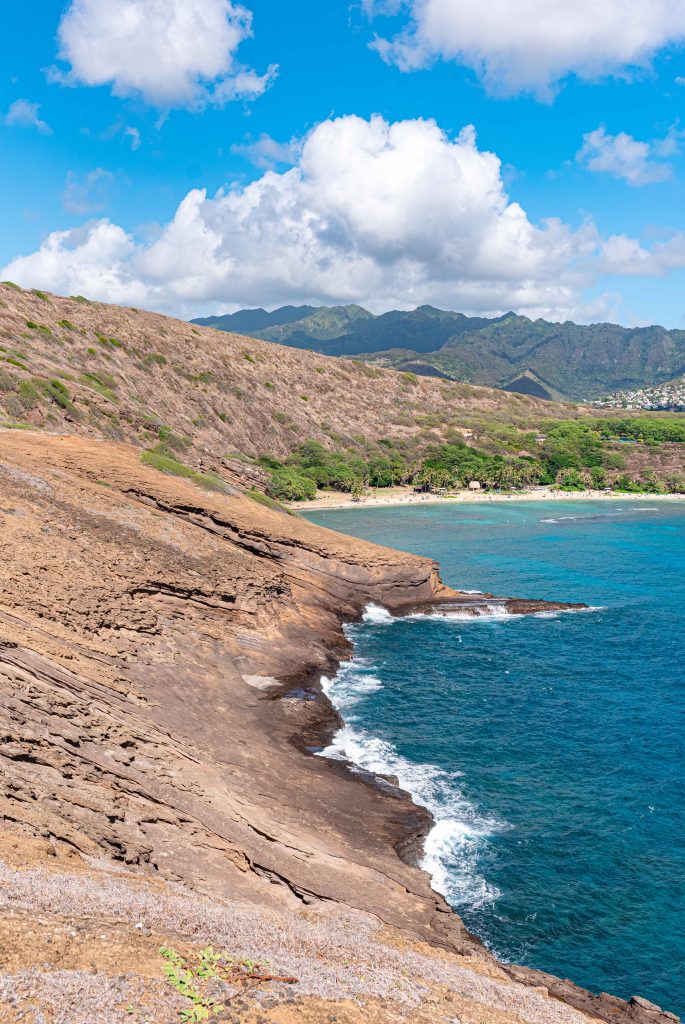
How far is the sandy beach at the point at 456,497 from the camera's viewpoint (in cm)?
13650

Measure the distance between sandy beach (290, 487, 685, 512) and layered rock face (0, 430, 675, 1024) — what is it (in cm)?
7695

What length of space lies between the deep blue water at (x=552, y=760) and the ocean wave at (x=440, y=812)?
81mm

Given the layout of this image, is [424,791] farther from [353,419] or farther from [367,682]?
[353,419]

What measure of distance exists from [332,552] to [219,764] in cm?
3049

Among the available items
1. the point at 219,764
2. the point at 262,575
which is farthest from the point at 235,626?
the point at 219,764

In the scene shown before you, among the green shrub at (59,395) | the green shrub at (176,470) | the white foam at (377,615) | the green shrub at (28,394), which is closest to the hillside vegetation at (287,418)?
the green shrub at (59,395)

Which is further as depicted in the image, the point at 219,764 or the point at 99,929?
the point at 219,764

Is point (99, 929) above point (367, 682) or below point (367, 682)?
above

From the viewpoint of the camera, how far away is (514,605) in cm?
6150

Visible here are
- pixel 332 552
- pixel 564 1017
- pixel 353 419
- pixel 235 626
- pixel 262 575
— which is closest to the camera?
pixel 564 1017

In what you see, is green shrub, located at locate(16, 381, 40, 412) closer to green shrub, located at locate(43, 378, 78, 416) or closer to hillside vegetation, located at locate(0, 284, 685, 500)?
green shrub, located at locate(43, 378, 78, 416)

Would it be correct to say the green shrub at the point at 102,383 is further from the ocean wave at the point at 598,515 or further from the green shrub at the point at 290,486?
the ocean wave at the point at 598,515

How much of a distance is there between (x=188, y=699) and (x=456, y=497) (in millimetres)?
119470

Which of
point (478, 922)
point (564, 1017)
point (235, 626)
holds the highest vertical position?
point (235, 626)
